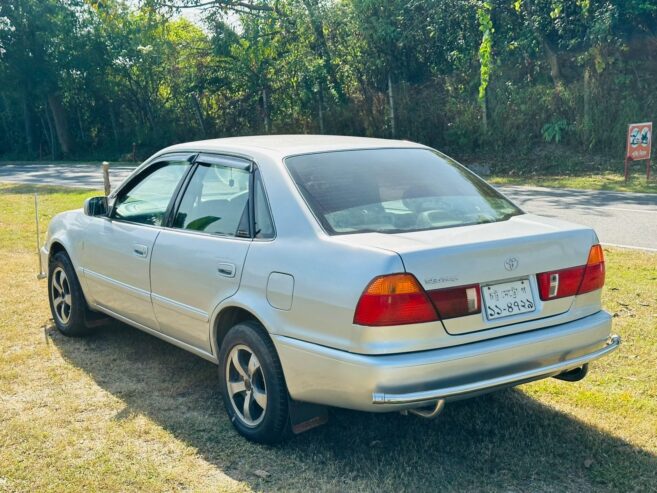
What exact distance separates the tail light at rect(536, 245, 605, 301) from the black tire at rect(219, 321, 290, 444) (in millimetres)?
1403

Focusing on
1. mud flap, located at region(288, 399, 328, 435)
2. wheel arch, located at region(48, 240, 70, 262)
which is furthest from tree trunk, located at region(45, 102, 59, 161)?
mud flap, located at region(288, 399, 328, 435)

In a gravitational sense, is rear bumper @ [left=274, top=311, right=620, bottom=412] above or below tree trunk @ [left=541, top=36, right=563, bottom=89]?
below

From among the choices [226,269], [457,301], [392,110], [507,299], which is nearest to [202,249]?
[226,269]

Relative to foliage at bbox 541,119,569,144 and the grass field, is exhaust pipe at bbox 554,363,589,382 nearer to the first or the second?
the grass field

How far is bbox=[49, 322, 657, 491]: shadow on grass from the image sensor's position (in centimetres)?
373

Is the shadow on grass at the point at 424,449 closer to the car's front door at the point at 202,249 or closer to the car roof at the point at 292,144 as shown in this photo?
the car's front door at the point at 202,249

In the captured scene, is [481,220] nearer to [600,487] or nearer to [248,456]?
[600,487]

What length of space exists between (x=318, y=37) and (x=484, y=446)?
26.2 m

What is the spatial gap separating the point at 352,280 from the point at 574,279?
4.08ft

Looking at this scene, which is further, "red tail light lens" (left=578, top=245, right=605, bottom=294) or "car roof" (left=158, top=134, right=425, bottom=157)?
"car roof" (left=158, top=134, right=425, bottom=157)

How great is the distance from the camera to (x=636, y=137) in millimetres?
17797

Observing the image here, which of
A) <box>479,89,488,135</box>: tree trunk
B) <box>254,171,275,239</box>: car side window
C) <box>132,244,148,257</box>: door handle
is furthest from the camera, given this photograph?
<box>479,89,488,135</box>: tree trunk

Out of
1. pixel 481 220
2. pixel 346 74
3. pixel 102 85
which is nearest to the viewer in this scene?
pixel 481 220

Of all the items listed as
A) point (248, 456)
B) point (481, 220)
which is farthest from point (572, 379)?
point (248, 456)
